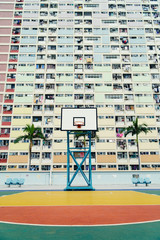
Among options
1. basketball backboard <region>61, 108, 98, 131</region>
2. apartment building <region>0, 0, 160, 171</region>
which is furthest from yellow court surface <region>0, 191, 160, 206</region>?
apartment building <region>0, 0, 160, 171</region>

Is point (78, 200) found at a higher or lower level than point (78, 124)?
lower

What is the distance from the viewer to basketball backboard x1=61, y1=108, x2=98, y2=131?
1898 cm

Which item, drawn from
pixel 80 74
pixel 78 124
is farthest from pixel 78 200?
pixel 80 74

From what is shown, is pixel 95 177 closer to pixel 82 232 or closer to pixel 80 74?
pixel 82 232

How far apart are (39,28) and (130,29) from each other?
24.5 meters

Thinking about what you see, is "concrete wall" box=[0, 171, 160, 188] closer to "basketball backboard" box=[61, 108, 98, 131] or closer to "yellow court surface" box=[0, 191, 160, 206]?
"basketball backboard" box=[61, 108, 98, 131]

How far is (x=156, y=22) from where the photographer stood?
5159 cm

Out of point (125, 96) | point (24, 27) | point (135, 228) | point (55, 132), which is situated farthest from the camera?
point (24, 27)

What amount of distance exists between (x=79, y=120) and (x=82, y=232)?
14443 mm

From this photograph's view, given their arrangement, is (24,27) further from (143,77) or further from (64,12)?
(143,77)

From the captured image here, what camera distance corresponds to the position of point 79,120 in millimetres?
19219

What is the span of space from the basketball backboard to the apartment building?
22.3m

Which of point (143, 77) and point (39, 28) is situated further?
point (39, 28)

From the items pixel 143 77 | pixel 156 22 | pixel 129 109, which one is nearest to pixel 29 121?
pixel 129 109
